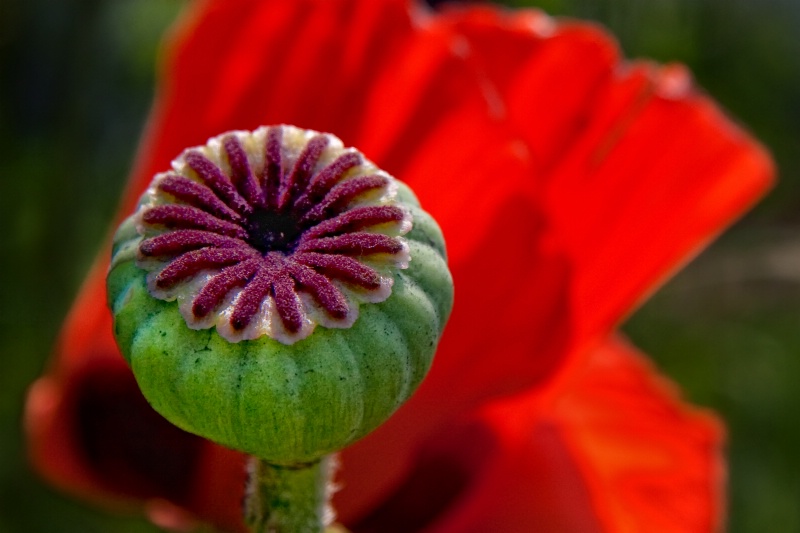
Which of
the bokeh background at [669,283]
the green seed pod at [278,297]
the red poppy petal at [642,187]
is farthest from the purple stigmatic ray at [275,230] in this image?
the bokeh background at [669,283]

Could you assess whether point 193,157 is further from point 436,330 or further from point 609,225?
point 609,225

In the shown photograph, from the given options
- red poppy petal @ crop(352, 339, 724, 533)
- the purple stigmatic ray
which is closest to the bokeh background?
red poppy petal @ crop(352, 339, 724, 533)

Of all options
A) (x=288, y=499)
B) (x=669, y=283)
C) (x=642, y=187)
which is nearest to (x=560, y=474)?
(x=642, y=187)

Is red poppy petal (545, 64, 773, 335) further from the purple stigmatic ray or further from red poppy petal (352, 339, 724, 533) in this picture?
the purple stigmatic ray

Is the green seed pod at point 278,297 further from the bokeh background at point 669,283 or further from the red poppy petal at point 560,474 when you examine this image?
the bokeh background at point 669,283

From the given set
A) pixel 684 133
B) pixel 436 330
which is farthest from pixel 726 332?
pixel 436 330

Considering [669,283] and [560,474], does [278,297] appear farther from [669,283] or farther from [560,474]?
[669,283]

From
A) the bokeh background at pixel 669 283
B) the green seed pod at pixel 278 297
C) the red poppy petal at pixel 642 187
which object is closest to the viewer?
the green seed pod at pixel 278 297
